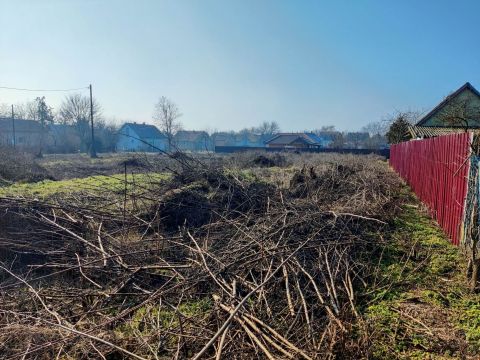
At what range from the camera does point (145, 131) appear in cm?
7194

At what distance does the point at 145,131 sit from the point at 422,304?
2860 inches

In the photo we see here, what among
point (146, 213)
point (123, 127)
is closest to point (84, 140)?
point (123, 127)

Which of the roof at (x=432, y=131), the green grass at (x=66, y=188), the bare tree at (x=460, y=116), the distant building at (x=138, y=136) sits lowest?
the green grass at (x=66, y=188)

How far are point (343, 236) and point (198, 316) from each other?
2702mm

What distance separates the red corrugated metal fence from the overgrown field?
332 mm

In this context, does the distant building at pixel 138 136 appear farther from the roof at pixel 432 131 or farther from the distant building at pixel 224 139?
the roof at pixel 432 131

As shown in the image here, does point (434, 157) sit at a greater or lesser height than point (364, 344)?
greater

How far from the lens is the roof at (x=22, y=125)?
58.0 metres

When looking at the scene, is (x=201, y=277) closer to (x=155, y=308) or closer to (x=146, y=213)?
(x=155, y=308)

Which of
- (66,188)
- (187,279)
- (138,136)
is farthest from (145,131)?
(187,279)

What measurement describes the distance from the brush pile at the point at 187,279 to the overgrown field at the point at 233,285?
0.02 meters

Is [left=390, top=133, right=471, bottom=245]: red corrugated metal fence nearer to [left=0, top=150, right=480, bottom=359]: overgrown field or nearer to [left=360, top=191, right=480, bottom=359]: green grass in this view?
[left=0, top=150, right=480, bottom=359]: overgrown field

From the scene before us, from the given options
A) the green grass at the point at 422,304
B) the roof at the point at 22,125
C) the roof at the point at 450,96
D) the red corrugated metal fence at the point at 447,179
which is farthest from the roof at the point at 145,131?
the green grass at the point at 422,304

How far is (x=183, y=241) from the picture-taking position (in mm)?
5707
